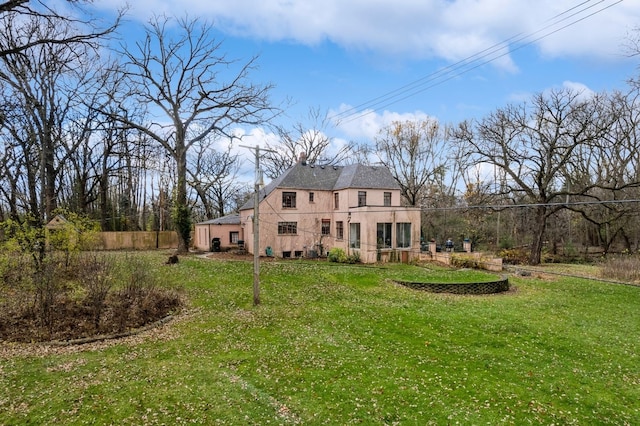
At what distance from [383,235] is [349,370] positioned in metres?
16.6

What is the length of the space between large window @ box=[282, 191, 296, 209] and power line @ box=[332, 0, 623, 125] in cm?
612

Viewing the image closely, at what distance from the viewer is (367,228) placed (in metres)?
22.8

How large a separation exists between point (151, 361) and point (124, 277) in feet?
19.0

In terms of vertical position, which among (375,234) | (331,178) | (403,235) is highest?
(331,178)

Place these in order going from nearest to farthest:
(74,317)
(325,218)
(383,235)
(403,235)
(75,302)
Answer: (74,317) → (75,302) → (383,235) → (403,235) → (325,218)

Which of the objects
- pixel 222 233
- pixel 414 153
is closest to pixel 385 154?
pixel 414 153

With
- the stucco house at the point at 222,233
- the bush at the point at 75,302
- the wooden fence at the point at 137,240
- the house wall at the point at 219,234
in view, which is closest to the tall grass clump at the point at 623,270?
the bush at the point at 75,302

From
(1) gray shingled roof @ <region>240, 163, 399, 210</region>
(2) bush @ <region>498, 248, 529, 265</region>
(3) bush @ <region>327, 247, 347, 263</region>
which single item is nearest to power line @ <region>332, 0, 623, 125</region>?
(1) gray shingled roof @ <region>240, 163, 399, 210</region>

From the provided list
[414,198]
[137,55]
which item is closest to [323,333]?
[137,55]

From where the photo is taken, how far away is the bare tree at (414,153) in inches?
1362

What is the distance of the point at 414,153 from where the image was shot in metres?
34.7

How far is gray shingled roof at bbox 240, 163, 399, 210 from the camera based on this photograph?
24.7 meters

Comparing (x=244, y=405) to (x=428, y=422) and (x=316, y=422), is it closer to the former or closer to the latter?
(x=316, y=422)

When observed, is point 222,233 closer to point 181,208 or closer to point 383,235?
point 181,208
